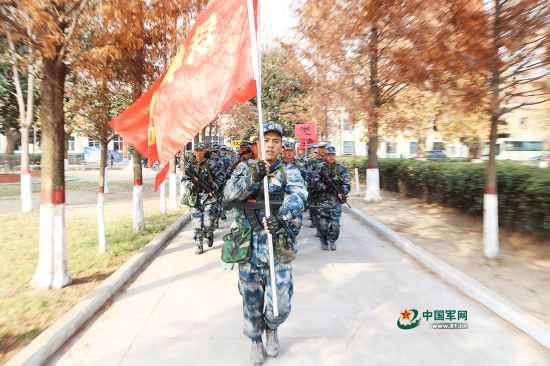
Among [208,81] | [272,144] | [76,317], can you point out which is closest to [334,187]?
[272,144]

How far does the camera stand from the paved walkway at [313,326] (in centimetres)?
335

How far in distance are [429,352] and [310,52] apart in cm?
1278

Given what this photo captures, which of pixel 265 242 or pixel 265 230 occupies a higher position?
pixel 265 230

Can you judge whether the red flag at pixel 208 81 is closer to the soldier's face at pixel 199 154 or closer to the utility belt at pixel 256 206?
the utility belt at pixel 256 206

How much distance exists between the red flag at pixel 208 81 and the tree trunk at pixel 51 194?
210 centimetres

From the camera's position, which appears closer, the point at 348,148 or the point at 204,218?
the point at 204,218

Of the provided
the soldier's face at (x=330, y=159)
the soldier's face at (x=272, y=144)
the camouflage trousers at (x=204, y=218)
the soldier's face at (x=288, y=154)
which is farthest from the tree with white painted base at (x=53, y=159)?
the soldier's face at (x=330, y=159)

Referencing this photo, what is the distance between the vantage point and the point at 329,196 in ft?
24.2

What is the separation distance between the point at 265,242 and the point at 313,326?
1.24m

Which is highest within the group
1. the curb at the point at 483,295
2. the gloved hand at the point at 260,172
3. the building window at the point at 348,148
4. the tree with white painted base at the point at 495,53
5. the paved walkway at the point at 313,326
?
the building window at the point at 348,148

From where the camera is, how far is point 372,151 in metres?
14.0

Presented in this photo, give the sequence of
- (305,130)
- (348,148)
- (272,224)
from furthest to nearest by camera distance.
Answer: (348,148)
(305,130)
(272,224)

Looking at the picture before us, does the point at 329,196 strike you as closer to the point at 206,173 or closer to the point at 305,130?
the point at 206,173

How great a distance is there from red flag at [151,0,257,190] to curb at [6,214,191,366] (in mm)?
1902
